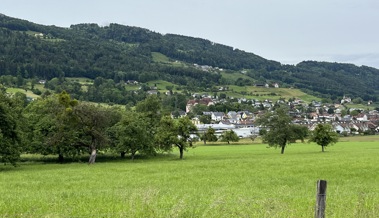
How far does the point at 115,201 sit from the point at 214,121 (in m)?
185

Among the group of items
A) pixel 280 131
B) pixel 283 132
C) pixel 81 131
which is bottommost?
pixel 81 131

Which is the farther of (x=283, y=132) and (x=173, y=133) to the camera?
(x=283, y=132)

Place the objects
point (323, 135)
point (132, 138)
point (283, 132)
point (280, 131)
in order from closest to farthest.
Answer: point (132, 138)
point (283, 132)
point (280, 131)
point (323, 135)

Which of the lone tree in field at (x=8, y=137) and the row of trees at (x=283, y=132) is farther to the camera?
the row of trees at (x=283, y=132)

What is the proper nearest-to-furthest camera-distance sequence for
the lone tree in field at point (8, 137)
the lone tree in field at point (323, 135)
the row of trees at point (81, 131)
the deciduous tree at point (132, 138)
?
the lone tree in field at point (8, 137) < the row of trees at point (81, 131) < the deciduous tree at point (132, 138) < the lone tree in field at point (323, 135)

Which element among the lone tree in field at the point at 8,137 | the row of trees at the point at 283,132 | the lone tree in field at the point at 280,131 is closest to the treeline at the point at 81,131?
the lone tree in field at the point at 8,137

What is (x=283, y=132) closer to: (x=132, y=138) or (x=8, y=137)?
(x=132, y=138)

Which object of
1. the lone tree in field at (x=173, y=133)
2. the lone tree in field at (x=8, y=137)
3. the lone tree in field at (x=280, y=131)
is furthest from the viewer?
the lone tree in field at (x=280, y=131)

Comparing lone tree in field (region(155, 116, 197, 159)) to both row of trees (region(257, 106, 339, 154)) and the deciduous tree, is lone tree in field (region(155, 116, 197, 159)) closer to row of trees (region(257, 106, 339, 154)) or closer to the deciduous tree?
the deciduous tree

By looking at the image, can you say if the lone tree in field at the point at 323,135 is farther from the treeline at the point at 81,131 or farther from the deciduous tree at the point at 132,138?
the deciduous tree at the point at 132,138

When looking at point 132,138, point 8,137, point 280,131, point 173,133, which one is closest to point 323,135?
point 280,131

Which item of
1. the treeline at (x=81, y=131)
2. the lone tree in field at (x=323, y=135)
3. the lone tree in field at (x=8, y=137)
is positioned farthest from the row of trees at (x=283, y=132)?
the lone tree in field at (x=8, y=137)

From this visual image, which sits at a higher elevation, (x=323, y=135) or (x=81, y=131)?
(x=323, y=135)

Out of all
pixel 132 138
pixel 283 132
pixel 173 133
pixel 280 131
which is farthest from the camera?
pixel 280 131
